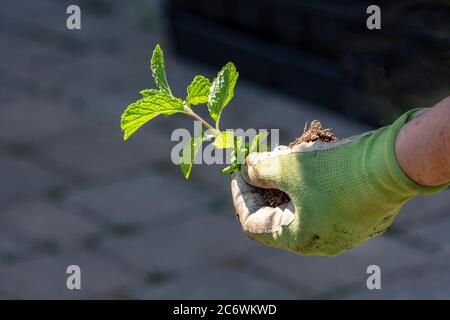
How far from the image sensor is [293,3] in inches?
245

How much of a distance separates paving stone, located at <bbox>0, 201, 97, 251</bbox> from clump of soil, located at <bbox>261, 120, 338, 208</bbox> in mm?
2527

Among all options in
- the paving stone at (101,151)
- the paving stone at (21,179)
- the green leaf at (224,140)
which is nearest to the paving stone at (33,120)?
the paving stone at (101,151)

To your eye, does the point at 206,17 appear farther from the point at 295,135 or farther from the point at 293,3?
the point at 295,135

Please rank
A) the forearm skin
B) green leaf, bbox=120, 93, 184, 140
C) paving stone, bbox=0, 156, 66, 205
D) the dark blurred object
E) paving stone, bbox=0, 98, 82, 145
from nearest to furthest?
the forearm skin
green leaf, bbox=120, 93, 184, 140
the dark blurred object
paving stone, bbox=0, 156, 66, 205
paving stone, bbox=0, 98, 82, 145

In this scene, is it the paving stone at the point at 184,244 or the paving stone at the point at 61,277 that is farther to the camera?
the paving stone at the point at 184,244

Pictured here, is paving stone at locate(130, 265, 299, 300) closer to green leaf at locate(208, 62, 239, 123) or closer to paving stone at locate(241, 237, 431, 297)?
paving stone at locate(241, 237, 431, 297)

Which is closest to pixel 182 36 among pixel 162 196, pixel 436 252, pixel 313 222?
pixel 162 196

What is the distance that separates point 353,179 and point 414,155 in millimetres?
202

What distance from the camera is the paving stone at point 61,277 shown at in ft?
14.5

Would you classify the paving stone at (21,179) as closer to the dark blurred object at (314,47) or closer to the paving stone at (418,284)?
the dark blurred object at (314,47)

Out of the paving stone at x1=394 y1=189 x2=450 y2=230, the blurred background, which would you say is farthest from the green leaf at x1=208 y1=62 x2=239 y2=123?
the paving stone at x1=394 y1=189 x2=450 y2=230

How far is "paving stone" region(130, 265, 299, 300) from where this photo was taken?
4406 mm

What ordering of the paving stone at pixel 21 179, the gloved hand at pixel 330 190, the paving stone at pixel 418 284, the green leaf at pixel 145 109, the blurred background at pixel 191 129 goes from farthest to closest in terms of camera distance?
the paving stone at pixel 21 179
the blurred background at pixel 191 129
the paving stone at pixel 418 284
the green leaf at pixel 145 109
the gloved hand at pixel 330 190

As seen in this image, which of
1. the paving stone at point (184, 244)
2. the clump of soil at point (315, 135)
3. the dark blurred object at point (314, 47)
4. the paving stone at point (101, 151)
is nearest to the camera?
the clump of soil at point (315, 135)
